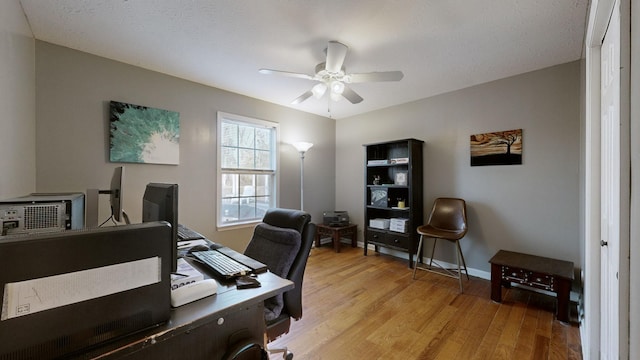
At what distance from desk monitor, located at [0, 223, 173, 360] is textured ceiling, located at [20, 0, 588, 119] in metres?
1.71

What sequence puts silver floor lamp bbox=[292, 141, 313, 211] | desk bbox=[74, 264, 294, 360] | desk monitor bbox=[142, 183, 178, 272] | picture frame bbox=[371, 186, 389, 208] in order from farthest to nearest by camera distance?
silver floor lamp bbox=[292, 141, 313, 211] → picture frame bbox=[371, 186, 389, 208] → desk monitor bbox=[142, 183, 178, 272] → desk bbox=[74, 264, 294, 360]

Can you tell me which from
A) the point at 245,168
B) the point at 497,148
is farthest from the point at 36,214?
the point at 497,148

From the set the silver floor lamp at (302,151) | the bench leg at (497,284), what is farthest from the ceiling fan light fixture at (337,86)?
the bench leg at (497,284)

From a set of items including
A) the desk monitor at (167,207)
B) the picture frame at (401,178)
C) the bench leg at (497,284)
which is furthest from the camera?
the picture frame at (401,178)

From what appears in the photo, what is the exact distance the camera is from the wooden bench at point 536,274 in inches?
82.9

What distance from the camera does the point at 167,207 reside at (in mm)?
909

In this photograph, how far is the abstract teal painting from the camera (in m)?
2.53

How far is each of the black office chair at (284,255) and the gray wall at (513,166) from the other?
8.29 ft

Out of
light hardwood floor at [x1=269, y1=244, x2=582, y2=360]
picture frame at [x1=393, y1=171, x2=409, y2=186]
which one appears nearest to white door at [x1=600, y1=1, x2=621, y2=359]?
light hardwood floor at [x1=269, y1=244, x2=582, y2=360]

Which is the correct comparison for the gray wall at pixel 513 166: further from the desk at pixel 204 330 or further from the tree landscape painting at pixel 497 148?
the desk at pixel 204 330

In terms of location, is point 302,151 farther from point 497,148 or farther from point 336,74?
point 497,148

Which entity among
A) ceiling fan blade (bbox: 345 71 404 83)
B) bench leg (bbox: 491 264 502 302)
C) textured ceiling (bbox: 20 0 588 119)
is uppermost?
textured ceiling (bbox: 20 0 588 119)

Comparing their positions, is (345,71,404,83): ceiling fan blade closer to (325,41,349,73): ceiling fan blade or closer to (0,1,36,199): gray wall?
(325,41,349,73): ceiling fan blade

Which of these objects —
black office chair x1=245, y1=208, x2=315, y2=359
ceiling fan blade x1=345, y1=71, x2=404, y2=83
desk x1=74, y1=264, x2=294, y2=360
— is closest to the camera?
desk x1=74, y1=264, x2=294, y2=360
